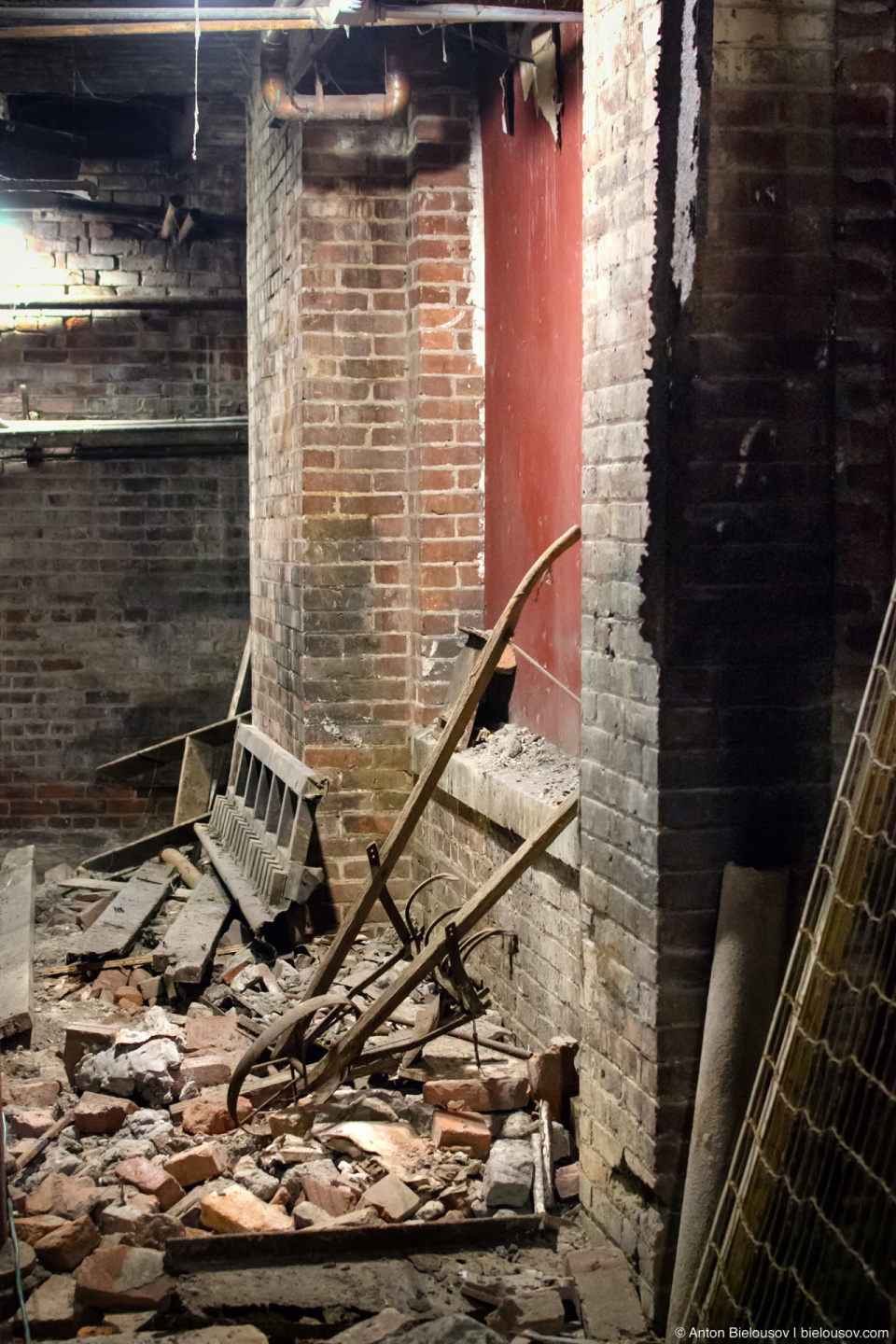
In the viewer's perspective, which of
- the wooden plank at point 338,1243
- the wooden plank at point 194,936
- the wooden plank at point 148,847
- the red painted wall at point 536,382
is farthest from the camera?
the wooden plank at point 148,847

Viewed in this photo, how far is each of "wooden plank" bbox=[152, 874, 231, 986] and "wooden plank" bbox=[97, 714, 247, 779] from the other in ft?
5.54

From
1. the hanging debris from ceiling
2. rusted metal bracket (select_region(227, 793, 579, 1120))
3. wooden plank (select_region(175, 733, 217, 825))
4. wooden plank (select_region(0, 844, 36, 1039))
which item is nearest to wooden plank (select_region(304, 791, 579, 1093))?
rusted metal bracket (select_region(227, 793, 579, 1120))

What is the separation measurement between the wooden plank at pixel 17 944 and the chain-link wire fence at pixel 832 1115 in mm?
2718

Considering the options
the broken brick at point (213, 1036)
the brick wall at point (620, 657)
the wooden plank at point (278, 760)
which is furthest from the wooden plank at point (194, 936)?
the brick wall at point (620, 657)

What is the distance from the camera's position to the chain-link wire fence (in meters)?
2.31

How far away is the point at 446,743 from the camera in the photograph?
3.68 m

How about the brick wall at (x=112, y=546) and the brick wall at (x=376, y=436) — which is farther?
the brick wall at (x=112, y=546)

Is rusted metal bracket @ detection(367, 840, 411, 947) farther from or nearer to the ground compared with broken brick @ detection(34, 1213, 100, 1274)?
farther from the ground

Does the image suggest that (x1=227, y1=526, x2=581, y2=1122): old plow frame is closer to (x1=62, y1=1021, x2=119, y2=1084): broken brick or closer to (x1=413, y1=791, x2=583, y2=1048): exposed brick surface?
(x1=413, y1=791, x2=583, y2=1048): exposed brick surface

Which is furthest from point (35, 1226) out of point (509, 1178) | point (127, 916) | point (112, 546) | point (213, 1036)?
point (112, 546)

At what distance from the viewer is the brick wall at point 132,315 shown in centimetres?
920

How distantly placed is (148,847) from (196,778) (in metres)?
0.59

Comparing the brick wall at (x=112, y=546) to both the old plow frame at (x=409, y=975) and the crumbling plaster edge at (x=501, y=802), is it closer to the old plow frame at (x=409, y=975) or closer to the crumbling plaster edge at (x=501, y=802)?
the crumbling plaster edge at (x=501, y=802)

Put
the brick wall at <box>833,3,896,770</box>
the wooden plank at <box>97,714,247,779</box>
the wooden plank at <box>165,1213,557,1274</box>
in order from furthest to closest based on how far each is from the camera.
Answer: the wooden plank at <box>97,714,247,779</box> < the wooden plank at <box>165,1213,557,1274</box> < the brick wall at <box>833,3,896,770</box>
